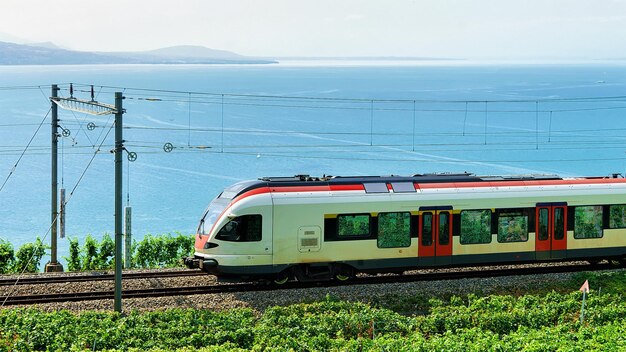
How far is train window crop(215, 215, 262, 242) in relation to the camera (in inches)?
939

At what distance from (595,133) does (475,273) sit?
105m

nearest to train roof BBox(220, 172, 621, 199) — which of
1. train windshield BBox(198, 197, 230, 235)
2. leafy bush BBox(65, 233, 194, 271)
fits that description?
train windshield BBox(198, 197, 230, 235)

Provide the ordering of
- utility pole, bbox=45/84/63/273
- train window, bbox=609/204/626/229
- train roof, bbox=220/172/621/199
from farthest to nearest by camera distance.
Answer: utility pole, bbox=45/84/63/273 < train window, bbox=609/204/626/229 < train roof, bbox=220/172/621/199

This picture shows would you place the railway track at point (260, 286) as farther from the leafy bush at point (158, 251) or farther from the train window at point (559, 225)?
the leafy bush at point (158, 251)

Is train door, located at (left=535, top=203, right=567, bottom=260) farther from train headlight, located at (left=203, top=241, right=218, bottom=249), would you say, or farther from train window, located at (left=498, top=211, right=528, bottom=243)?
train headlight, located at (left=203, top=241, right=218, bottom=249)

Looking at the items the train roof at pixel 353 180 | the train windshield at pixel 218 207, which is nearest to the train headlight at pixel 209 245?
the train windshield at pixel 218 207

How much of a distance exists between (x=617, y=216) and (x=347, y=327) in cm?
1186

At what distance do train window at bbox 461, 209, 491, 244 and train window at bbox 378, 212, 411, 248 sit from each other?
5.99 feet

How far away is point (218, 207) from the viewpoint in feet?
80.3

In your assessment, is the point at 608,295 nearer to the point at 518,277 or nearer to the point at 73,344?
the point at 518,277

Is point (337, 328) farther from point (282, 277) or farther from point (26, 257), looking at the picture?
point (26, 257)

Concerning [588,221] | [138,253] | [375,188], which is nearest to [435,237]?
[375,188]

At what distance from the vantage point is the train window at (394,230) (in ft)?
82.6

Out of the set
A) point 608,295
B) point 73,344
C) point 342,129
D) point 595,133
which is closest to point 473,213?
point 608,295
